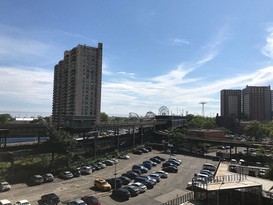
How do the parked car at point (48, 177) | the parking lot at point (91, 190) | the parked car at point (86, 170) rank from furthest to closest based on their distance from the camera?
the parked car at point (86, 170)
the parked car at point (48, 177)
the parking lot at point (91, 190)

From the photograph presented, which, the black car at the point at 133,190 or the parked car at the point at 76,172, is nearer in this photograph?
the black car at the point at 133,190

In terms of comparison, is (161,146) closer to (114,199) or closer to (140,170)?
(140,170)

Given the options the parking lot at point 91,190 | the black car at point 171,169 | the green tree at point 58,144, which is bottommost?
the parking lot at point 91,190

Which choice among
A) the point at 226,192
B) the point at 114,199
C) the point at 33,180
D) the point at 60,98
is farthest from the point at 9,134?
the point at 60,98

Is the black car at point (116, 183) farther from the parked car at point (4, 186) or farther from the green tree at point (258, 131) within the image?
the green tree at point (258, 131)

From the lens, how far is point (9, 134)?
6334 centimetres

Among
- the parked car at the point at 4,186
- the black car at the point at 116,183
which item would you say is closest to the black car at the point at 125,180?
the black car at the point at 116,183

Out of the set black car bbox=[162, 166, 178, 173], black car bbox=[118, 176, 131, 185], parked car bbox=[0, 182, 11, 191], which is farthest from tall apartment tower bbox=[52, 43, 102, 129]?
parked car bbox=[0, 182, 11, 191]

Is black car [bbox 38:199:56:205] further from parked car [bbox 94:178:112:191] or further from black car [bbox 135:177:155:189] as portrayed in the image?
black car [bbox 135:177:155:189]

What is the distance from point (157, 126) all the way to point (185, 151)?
142ft

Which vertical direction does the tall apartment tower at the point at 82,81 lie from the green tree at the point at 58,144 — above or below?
above

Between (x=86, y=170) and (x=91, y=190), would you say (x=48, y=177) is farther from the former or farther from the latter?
(x=91, y=190)

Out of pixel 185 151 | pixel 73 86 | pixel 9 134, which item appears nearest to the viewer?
pixel 9 134

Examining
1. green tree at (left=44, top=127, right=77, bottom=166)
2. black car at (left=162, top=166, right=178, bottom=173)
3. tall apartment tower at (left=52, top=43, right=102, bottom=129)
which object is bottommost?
black car at (left=162, top=166, right=178, bottom=173)
